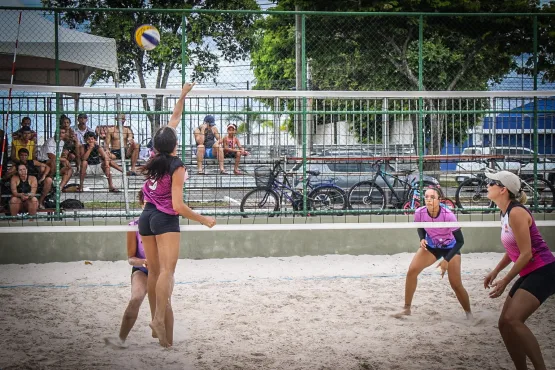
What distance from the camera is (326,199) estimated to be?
378 inches

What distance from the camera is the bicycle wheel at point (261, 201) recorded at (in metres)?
9.57

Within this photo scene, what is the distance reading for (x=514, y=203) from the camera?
4.26 metres

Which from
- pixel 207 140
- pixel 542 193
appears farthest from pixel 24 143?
pixel 542 193

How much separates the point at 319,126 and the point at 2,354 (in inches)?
214

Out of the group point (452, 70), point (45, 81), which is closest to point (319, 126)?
point (452, 70)

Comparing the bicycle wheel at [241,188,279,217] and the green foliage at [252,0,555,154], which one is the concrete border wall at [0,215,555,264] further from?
the green foliage at [252,0,555,154]

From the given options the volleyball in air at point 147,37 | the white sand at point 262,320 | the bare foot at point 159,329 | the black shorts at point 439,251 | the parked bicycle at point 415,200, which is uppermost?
the volleyball in air at point 147,37

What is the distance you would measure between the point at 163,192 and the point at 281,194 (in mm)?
4854

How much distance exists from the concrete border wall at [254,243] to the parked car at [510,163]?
649mm

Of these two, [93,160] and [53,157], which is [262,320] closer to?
[93,160]

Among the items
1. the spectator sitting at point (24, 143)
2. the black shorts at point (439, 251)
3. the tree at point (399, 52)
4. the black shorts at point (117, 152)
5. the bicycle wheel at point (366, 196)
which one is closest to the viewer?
the black shorts at point (439, 251)

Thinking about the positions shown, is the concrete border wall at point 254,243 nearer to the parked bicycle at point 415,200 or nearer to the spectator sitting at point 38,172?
the parked bicycle at point 415,200

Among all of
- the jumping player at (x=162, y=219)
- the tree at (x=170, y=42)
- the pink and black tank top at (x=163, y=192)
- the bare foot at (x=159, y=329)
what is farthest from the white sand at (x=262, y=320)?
the tree at (x=170, y=42)

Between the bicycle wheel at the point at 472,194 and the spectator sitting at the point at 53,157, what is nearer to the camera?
the spectator sitting at the point at 53,157
